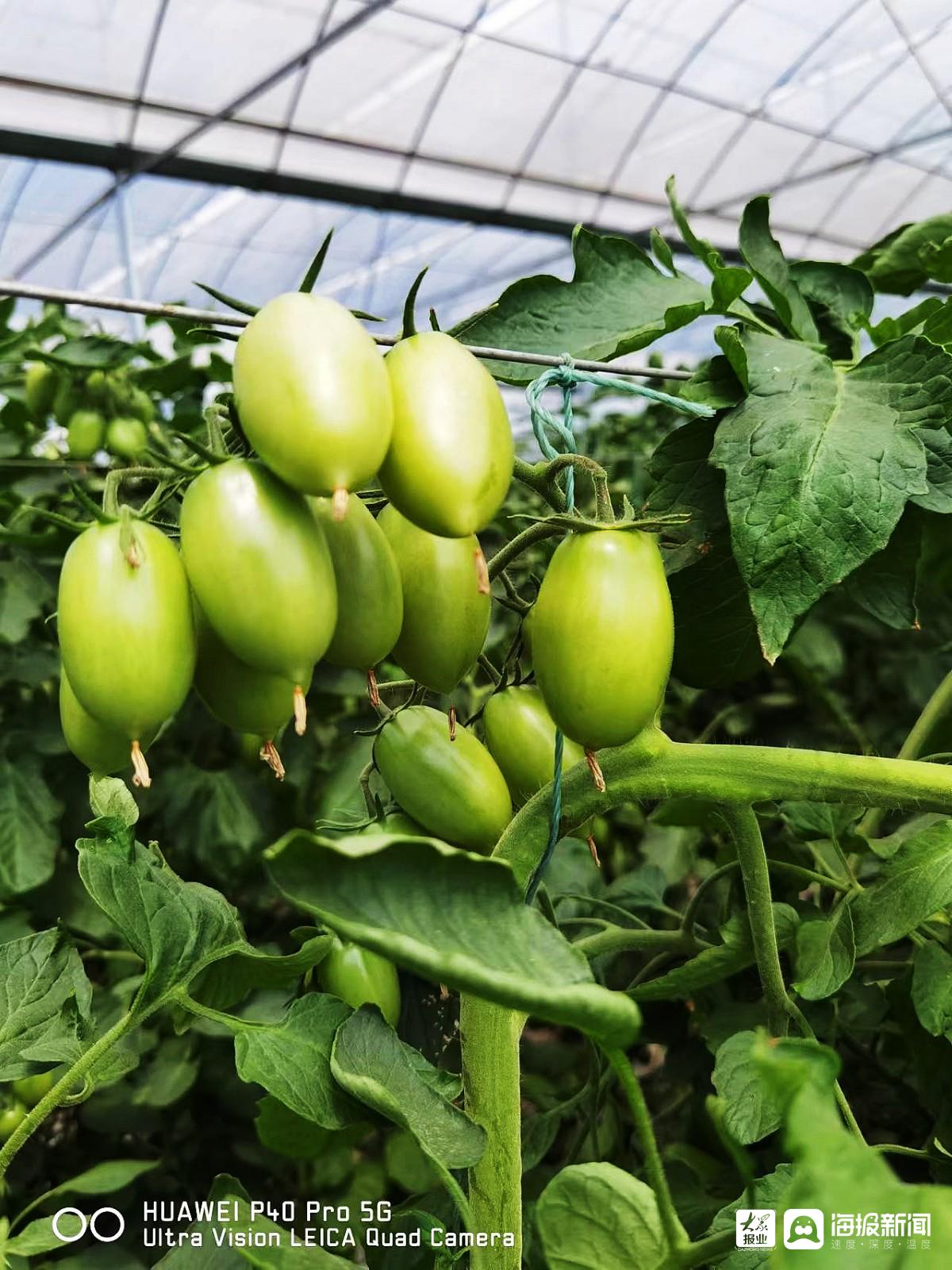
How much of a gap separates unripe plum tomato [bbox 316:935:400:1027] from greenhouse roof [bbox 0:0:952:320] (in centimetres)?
613

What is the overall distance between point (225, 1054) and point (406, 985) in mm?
516

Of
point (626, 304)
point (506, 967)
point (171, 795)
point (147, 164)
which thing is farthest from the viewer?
point (147, 164)

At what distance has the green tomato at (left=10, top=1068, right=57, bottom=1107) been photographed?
97 centimetres

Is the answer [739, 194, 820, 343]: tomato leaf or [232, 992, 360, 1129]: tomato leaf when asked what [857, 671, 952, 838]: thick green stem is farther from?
[232, 992, 360, 1129]: tomato leaf

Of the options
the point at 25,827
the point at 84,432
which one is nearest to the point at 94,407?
the point at 84,432

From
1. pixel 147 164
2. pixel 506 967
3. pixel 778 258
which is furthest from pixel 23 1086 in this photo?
pixel 147 164

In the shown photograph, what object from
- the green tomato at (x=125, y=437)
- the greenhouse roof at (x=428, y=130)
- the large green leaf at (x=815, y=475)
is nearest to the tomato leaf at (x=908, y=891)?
the large green leaf at (x=815, y=475)

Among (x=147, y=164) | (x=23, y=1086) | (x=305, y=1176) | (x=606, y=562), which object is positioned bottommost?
(x=305, y=1176)

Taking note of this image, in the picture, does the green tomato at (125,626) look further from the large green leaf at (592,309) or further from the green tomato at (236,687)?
the large green leaf at (592,309)

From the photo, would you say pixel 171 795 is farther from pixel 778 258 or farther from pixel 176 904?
pixel 778 258

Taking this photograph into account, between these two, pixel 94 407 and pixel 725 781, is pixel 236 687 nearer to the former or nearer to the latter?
pixel 725 781

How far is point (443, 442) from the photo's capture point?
0.47 meters

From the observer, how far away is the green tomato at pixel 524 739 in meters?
0.64

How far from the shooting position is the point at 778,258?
2.65 ft
